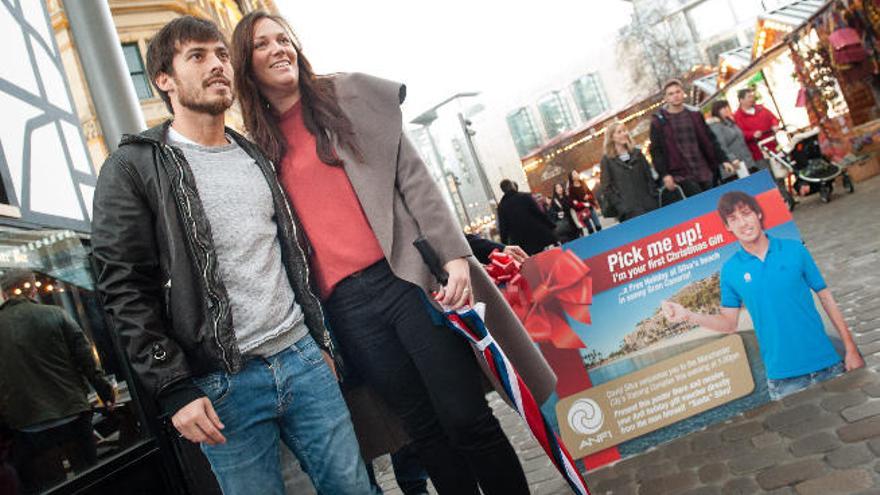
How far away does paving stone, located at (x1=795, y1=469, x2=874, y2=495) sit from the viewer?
233 centimetres

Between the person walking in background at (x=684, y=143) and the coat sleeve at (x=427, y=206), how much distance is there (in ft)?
16.3

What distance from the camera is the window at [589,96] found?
57.6 m

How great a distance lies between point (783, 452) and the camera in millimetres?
2842

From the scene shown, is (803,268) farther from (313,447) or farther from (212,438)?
(212,438)

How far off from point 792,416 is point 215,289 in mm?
2745

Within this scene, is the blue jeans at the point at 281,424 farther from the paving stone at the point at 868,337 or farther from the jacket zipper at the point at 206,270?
the paving stone at the point at 868,337

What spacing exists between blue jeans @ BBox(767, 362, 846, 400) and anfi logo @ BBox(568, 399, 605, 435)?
0.90m

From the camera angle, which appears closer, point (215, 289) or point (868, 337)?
point (215, 289)

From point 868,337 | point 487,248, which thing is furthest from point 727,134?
point 487,248

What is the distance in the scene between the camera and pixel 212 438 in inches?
73.4

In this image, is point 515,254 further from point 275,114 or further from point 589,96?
point 589,96

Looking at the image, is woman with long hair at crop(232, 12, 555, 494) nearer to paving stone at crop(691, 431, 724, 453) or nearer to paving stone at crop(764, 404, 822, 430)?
paving stone at crop(691, 431, 724, 453)

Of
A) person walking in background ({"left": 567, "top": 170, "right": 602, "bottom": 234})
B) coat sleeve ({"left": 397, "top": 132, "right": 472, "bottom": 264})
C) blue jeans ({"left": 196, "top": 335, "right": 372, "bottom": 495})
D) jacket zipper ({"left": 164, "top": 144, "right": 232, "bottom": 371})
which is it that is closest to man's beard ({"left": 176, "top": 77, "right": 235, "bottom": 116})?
jacket zipper ({"left": 164, "top": 144, "right": 232, "bottom": 371})

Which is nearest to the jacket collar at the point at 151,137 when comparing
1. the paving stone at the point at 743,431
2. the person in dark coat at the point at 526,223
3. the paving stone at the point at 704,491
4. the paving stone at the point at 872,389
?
the paving stone at the point at 704,491
